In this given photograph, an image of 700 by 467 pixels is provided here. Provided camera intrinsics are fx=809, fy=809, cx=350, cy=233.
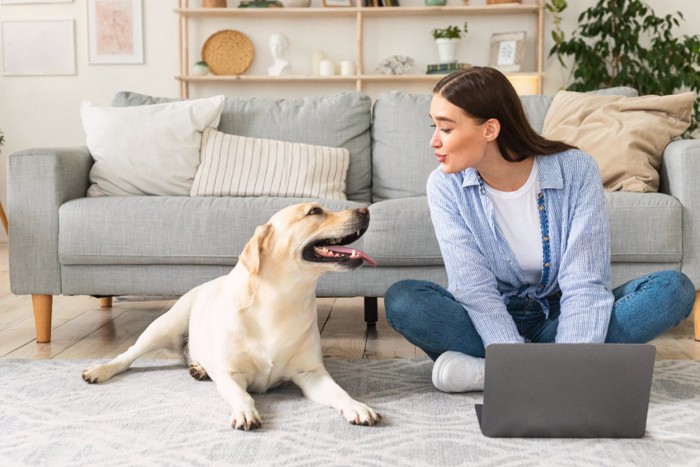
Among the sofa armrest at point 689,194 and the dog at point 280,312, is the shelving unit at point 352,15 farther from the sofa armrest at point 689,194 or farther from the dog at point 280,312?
the dog at point 280,312

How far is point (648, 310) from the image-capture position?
192 centimetres

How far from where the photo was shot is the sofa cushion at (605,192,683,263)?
2.56 m

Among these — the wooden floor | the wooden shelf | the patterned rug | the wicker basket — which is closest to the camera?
the patterned rug

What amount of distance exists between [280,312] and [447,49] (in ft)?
11.9

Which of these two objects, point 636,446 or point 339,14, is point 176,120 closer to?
point 636,446

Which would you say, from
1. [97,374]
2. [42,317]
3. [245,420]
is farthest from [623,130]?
[42,317]

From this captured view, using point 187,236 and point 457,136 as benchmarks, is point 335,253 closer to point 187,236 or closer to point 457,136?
point 457,136

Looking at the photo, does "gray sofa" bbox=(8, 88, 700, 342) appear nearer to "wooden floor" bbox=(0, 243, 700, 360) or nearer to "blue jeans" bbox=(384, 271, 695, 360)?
"wooden floor" bbox=(0, 243, 700, 360)

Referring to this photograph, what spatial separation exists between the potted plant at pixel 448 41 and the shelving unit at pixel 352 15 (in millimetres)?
122

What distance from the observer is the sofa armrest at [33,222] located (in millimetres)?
2633

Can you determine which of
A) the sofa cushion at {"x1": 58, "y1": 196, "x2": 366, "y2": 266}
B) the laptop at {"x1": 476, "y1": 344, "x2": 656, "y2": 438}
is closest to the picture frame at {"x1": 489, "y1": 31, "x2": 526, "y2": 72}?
the sofa cushion at {"x1": 58, "y1": 196, "x2": 366, "y2": 266}

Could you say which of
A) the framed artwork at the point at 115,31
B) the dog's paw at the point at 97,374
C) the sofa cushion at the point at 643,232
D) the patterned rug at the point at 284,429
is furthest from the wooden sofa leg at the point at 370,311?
the framed artwork at the point at 115,31

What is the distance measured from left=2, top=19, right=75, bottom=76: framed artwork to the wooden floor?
2.36 m

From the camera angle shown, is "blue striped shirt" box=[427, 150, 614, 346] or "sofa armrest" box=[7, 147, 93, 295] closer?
"blue striped shirt" box=[427, 150, 614, 346]
